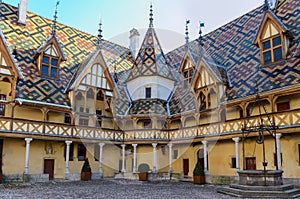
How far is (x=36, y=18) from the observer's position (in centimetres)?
2364

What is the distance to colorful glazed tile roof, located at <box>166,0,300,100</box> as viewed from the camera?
52.3ft

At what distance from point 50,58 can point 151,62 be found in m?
8.45

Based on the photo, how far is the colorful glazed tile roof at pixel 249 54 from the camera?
15953 millimetres

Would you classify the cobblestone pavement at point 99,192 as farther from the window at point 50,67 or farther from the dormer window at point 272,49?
the dormer window at point 272,49

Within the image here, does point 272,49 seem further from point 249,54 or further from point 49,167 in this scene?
point 49,167

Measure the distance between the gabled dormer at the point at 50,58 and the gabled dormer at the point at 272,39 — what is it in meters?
14.0

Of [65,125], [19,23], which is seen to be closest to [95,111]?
[65,125]

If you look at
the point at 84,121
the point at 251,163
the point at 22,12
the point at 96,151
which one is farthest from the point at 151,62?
the point at 251,163

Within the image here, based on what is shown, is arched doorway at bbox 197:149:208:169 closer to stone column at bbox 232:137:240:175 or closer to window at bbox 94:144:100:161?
stone column at bbox 232:137:240:175

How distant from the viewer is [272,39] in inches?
698

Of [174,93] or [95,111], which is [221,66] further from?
[95,111]

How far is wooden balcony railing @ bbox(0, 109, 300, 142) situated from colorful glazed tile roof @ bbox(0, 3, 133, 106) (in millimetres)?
1783

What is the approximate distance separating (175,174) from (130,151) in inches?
165

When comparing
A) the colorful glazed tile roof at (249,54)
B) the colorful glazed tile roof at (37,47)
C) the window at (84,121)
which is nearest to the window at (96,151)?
the window at (84,121)
